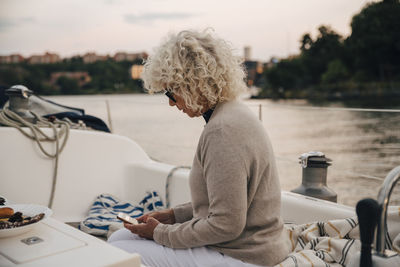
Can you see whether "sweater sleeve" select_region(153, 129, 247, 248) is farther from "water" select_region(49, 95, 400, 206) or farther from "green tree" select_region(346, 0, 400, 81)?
"green tree" select_region(346, 0, 400, 81)

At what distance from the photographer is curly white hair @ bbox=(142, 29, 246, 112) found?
1.10 metres

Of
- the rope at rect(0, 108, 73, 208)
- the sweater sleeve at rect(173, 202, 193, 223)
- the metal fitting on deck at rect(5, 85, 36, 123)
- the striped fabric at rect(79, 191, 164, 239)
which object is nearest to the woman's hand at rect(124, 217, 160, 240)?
the sweater sleeve at rect(173, 202, 193, 223)

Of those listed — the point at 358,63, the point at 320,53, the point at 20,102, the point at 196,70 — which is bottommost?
the point at 20,102

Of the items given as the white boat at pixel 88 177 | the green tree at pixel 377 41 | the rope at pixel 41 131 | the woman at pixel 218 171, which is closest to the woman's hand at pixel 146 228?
the woman at pixel 218 171

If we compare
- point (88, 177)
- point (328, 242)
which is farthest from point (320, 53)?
point (328, 242)

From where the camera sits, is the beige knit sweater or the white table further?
the beige knit sweater

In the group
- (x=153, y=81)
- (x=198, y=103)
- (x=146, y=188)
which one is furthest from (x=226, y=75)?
(x=146, y=188)

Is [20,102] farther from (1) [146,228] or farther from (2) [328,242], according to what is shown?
(2) [328,242]

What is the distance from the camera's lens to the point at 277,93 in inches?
2077

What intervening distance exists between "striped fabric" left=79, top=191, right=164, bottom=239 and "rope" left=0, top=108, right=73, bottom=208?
0.28 metres

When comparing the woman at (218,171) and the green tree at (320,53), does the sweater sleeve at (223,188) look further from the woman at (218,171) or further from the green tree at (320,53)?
the green tree at (320,53)

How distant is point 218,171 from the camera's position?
3.27ft

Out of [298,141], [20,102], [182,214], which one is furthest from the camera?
[298,141]

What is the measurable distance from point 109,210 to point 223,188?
57.2 inches
